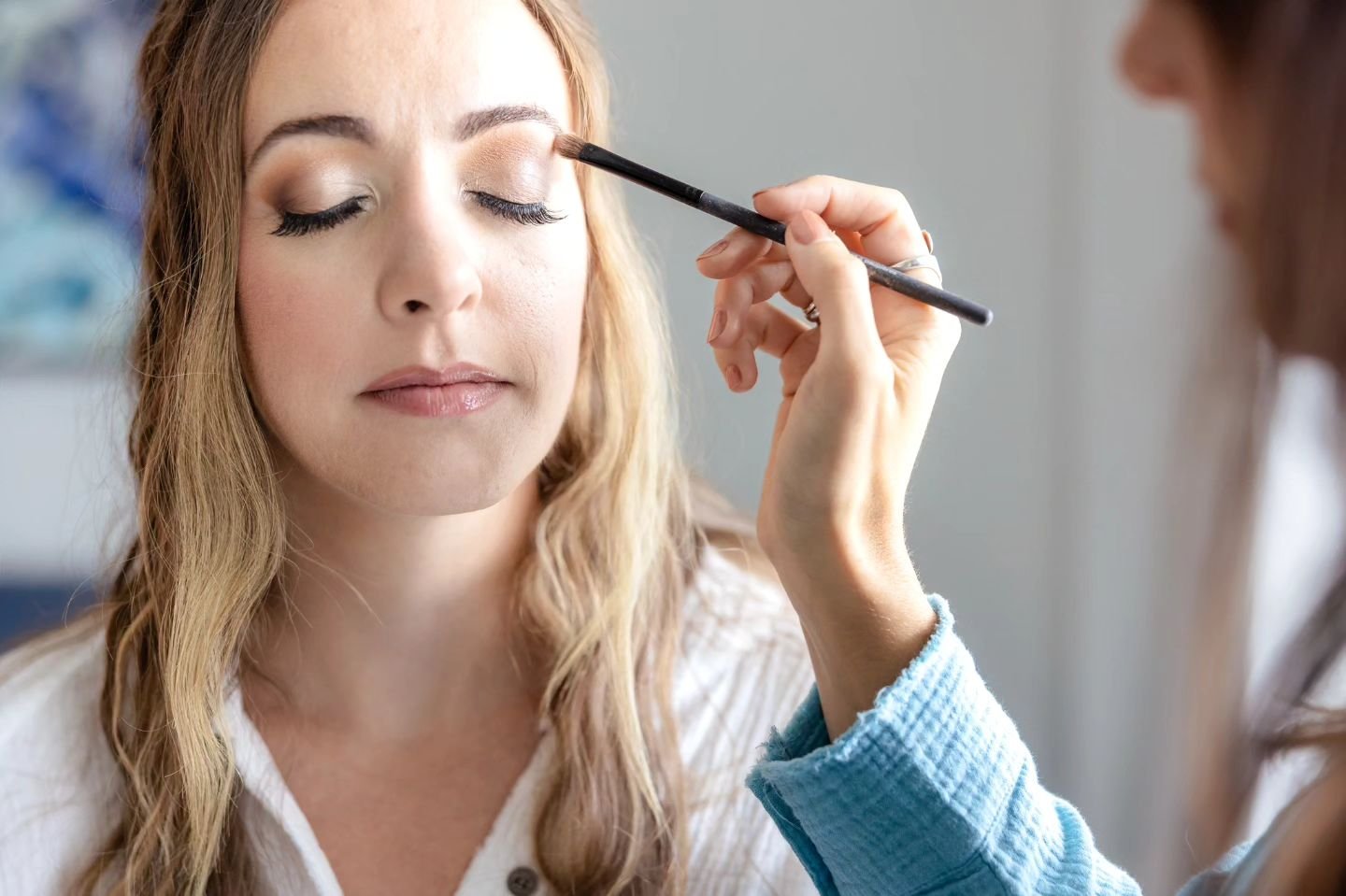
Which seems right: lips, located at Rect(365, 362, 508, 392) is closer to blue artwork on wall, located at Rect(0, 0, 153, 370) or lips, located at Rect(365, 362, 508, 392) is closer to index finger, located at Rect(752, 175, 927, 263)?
index finger, located at Rect(752, 175, 927, 263)

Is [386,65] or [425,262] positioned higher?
Answer: [386,65]

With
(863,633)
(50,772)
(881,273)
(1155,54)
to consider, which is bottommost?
(50,772)

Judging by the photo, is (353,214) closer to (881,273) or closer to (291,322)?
(291,322)

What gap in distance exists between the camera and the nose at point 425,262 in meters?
0.83

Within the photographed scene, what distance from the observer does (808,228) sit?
779 millimetres

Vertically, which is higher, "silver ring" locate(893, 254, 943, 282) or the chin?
"silver ring" locate(893, 254, 943, 282)

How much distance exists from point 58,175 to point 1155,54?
4.83ft

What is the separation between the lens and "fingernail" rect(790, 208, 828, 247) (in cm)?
77

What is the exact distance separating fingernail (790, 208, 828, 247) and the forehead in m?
0.22

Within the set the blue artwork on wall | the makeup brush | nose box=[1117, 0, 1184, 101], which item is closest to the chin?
the makeup brush

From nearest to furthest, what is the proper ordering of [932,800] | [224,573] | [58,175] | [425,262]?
1. [932,800]
2. [425,262]
3. [224,573]
4. [58,175]

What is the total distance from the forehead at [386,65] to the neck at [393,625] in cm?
28

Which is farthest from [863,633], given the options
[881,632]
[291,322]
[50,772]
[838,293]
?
[50,772]

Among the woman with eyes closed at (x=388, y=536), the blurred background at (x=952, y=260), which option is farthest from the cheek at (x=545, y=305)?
the blurred background at (x=952, y=260)
